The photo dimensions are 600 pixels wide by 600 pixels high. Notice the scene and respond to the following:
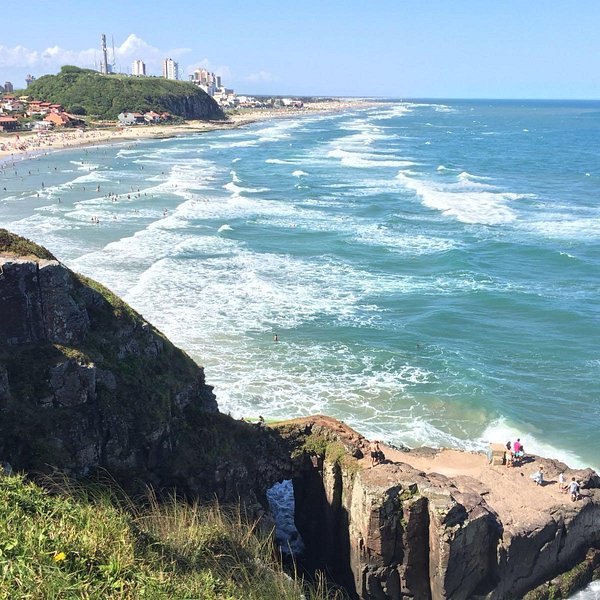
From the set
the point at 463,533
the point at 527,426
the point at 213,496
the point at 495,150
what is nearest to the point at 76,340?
the point at 213,496

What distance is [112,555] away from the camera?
389 inches

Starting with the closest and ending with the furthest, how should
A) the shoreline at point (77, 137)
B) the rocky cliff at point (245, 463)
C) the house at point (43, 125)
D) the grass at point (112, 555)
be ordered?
the grass at point (112, 555)
the rocky cliff at point (245, 463)
the shoreline at point (77, 137)
the house at point (43, 125)

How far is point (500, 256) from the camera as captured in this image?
52688 mm

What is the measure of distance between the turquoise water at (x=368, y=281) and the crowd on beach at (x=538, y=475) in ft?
14.6

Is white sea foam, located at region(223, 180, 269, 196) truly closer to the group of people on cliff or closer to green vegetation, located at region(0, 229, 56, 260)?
the group of people on cliff

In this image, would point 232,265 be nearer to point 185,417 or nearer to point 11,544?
point 185,417

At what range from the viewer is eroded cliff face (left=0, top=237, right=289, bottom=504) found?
16422mm

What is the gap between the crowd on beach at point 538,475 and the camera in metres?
20.0

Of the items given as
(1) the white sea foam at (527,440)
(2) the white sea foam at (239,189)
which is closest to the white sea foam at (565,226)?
(1) the white sea foam at (527,440)

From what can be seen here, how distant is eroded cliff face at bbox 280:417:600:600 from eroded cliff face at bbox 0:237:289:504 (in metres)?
1.88

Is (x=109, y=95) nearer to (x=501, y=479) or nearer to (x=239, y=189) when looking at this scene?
(x=239, y=189)

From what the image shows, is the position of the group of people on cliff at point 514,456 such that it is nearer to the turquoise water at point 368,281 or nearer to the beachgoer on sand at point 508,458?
the beachgoer on sand at point 508,458

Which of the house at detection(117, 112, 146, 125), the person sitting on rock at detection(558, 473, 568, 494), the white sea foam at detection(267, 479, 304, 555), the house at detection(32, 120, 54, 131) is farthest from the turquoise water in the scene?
the house at detection(117, 112, 146, 125)

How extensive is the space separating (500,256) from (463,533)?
38.8 m
